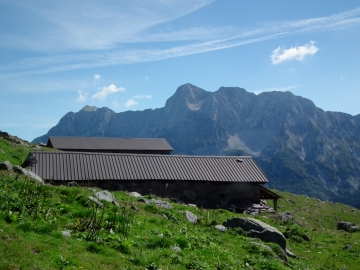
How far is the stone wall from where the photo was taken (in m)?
35.2

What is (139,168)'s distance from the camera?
121 ft

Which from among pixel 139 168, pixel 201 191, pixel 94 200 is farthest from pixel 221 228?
pixel 139 168

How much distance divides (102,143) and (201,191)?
156ft

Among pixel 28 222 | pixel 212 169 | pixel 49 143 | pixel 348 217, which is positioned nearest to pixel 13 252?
pixel 28 222

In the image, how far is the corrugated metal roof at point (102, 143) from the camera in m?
74.2

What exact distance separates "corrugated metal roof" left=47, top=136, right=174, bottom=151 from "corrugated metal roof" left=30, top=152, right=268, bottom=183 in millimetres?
37471

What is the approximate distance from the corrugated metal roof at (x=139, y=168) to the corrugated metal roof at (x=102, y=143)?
37471 millimetres

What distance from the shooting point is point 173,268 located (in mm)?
11383

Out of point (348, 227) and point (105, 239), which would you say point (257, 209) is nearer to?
point (348, 227)

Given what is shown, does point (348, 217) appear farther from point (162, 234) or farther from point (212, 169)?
point (162, 234)

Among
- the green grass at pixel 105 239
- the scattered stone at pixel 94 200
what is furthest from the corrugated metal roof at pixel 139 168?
the scattered stone at pixel 94 200

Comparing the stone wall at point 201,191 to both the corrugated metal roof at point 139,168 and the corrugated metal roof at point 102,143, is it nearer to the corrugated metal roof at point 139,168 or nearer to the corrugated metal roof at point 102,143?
the corrugated metal roof at point 139,168

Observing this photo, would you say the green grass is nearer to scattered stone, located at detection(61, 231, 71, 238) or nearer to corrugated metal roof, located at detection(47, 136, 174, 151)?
scattered stone, located at detection(61, 231, 71, 238)

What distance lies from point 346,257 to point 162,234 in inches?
662
